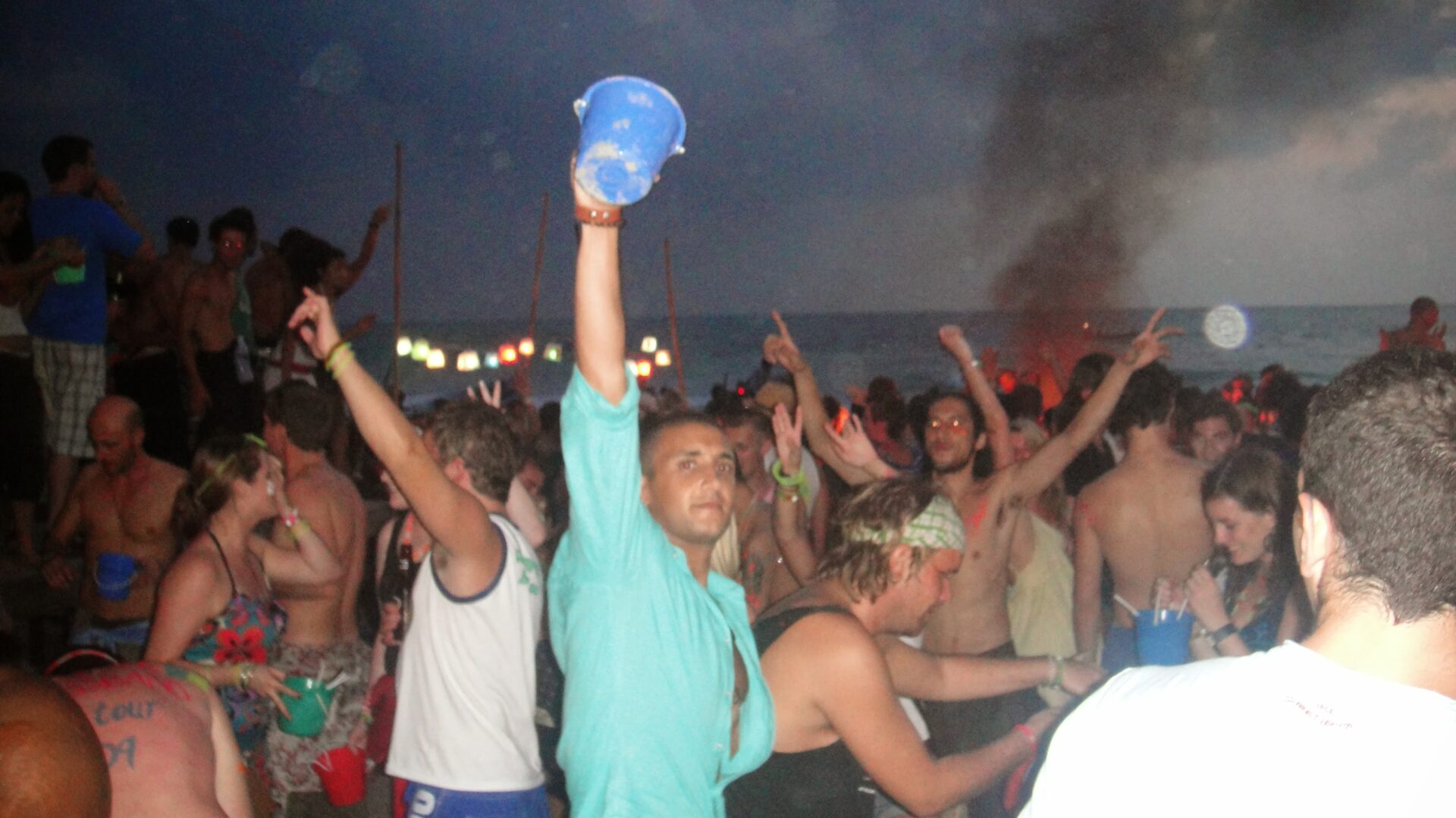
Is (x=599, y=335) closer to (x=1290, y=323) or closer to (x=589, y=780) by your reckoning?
(x=589, y=780)

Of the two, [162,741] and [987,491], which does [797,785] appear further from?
[987,491]

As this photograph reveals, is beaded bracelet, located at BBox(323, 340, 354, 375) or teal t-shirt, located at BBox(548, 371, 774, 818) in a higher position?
beaded bracelet, located at BBox(323, 340, 354, 375)

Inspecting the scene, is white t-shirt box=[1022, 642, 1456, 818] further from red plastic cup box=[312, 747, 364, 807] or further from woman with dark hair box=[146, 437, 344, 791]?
red plastic cup box=[312, 747, 364, 807]

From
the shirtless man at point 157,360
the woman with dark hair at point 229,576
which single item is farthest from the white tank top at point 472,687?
the shirtless man at point 157,360

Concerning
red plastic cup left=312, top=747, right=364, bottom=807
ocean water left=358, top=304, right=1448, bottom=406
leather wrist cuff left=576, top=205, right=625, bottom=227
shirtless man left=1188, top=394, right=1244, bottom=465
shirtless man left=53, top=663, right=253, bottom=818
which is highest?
ocean water left=358, top=304, right=1448, bottom=406

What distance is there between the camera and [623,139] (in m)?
1.80

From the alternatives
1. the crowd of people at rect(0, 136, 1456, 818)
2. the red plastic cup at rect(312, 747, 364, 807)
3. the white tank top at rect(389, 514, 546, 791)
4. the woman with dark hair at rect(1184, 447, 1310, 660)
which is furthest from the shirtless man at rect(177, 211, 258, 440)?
the woman with dark hair at rect(1184, 447, 1310, 660)

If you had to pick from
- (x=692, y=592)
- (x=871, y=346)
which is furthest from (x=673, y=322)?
(x=871, y=346)

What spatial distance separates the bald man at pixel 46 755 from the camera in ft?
4.13

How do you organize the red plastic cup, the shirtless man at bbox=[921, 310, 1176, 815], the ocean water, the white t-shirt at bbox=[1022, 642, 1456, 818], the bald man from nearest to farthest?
the white t-shirt at bbox=[1022, 642, 1456, 818] < the bald man < the red plastic cup < the shirtless man at bbox=[921, 310, 1176, 815] < the ocean water

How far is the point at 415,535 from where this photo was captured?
3369mm

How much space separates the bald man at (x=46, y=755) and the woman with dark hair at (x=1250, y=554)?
2.80 metres

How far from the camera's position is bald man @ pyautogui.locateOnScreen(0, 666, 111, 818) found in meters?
1.26

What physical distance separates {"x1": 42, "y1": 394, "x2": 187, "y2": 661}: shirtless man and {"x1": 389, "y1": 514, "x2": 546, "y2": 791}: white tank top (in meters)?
2.26
